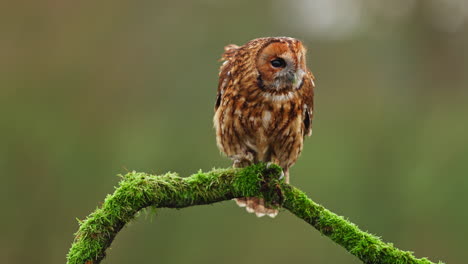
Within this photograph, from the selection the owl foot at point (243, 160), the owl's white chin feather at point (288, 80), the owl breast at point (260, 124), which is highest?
the owl's white chin feather at point (288, 80)

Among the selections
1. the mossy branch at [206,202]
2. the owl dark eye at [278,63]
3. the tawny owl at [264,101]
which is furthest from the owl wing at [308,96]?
the mossy branch at [206,202]

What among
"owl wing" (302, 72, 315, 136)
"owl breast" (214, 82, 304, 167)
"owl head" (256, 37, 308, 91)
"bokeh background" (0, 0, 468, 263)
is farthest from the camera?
"bokeh background" (0, 0, 468, 263)

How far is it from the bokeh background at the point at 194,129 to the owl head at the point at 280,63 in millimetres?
3784

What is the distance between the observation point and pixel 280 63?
3.08 m

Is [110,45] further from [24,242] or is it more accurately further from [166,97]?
[24,242]

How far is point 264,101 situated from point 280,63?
0.23 m

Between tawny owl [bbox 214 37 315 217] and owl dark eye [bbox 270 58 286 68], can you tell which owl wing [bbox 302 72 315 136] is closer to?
tawny owl [bbox 214 37 315 217]

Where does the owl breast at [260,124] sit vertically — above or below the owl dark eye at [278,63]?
below

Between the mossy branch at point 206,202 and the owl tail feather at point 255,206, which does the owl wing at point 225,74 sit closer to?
the owl tail feather at point 255,206

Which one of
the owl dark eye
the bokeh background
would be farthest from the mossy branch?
the bokeh background

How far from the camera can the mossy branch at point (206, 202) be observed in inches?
84.6

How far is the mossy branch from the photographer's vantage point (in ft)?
7.05

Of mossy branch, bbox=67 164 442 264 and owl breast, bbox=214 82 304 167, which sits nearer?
mossy branch, bbox=67 164 442 264

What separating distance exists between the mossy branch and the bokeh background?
408 centimetres
